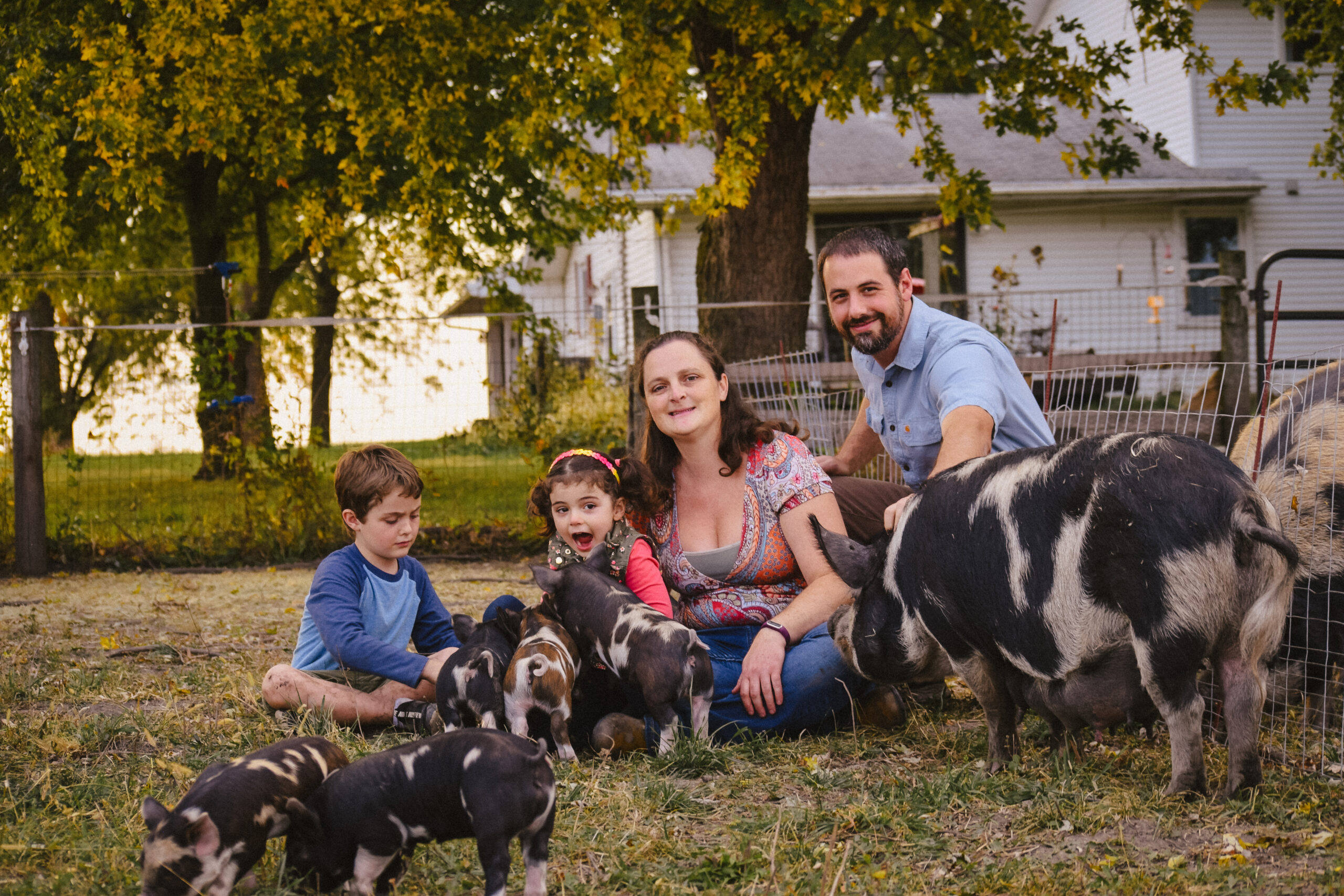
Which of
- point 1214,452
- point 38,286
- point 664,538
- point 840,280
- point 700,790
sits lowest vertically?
point 700,790

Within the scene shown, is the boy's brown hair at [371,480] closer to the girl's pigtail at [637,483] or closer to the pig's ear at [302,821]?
the girl's pigtail at [637,483]

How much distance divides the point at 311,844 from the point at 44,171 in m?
Answer: 8.49

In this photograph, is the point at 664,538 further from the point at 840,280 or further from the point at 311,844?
the point at 311,844

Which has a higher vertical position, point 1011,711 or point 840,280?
point 840,280

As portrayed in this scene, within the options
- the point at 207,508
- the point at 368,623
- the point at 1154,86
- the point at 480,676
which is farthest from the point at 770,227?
the point at 1154,86

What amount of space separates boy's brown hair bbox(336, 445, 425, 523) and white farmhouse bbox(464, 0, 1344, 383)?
14.1 m

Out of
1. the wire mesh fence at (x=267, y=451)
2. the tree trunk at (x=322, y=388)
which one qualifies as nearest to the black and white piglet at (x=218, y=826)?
the wire mesh fence at (x=267, y=451)

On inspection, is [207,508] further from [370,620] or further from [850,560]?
[850,560]

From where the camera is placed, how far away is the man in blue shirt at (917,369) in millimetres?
3539

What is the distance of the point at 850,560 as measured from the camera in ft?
11.0

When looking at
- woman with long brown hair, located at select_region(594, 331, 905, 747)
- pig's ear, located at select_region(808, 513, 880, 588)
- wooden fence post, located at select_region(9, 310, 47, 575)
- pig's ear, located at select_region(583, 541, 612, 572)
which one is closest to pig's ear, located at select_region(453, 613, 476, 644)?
pig's ear, located at select_region(583, 541, 612, 572)

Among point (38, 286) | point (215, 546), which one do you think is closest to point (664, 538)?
point (215, 546)

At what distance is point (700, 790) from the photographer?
3117 millimetres

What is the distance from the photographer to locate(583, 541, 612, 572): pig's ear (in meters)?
3.64
